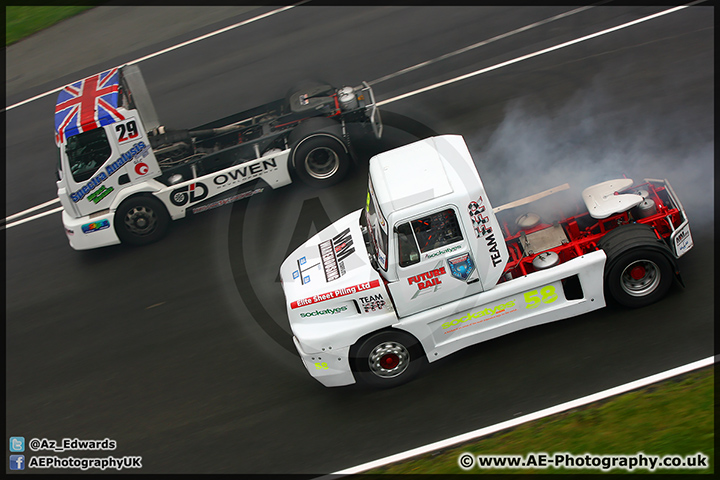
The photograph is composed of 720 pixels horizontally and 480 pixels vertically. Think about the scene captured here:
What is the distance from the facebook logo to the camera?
8.36m

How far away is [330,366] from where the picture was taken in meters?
7.47

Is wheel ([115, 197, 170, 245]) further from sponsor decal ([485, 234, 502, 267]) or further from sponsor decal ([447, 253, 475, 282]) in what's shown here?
sponsor decal ([485, 234, 502, 267])

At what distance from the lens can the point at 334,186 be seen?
35.7 feet

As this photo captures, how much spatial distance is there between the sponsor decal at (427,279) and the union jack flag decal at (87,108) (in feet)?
18.7

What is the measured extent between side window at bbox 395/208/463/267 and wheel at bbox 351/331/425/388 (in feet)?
3.21

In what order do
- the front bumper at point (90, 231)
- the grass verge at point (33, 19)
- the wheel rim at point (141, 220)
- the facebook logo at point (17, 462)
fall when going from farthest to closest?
the grass verge at point (33, 19), the wheel rim at point (141, 220), the front bumper at point (90, 231), the facebook logo at point (17, 462)

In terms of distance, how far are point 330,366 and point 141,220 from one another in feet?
16.4

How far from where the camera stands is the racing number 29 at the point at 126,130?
10031 millimetres

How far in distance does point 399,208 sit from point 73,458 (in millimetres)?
5343

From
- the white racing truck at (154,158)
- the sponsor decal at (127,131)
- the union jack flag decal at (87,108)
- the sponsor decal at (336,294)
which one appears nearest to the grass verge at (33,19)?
the white racing truck at (154,158)

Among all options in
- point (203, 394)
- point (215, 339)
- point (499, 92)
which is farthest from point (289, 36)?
point (203, 394)

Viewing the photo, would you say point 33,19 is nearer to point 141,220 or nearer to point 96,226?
point 96,226

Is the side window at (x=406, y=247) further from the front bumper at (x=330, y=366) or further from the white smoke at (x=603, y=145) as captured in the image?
the white smoke at (x=603, y=145)

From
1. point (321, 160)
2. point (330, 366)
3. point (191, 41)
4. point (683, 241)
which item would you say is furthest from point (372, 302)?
point (191, 41)
